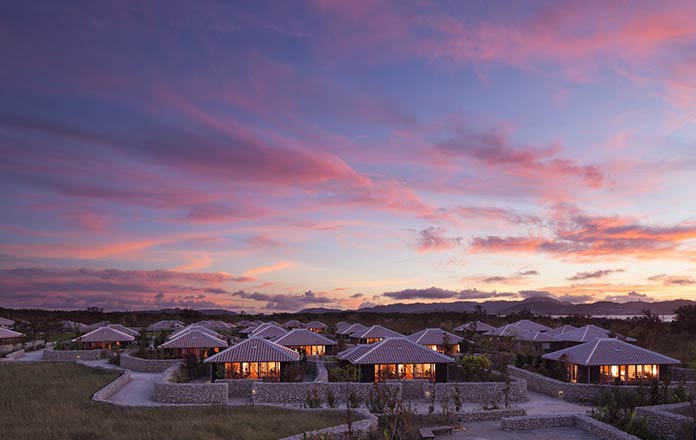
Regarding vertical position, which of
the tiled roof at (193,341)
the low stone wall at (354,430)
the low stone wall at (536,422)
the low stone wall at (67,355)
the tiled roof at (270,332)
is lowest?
the low stone wall at (67,355)

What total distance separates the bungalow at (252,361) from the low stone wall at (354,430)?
12916 millimetres

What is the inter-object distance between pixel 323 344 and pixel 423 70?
26988mm

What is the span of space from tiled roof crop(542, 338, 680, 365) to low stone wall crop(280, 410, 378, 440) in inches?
676

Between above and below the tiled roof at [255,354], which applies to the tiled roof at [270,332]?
below

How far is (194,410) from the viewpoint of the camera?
25.1m

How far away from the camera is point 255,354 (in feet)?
115

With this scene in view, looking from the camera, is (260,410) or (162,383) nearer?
(260,410)

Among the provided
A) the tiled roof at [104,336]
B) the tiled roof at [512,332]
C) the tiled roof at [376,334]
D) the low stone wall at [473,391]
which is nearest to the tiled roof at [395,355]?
the low stone wall at [473,391]

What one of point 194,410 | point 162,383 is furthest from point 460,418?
point 162,383

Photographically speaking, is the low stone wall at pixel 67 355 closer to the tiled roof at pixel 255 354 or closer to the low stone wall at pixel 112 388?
the low stone wall at pixel 112 388

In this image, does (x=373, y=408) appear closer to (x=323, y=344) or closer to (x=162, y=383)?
(x=162, y=383)

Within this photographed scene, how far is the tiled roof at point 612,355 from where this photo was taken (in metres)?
34.1

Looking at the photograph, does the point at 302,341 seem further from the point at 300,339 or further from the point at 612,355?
the point at 612,355

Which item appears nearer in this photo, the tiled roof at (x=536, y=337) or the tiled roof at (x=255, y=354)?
the tiled roof at (x=255, y=354)
